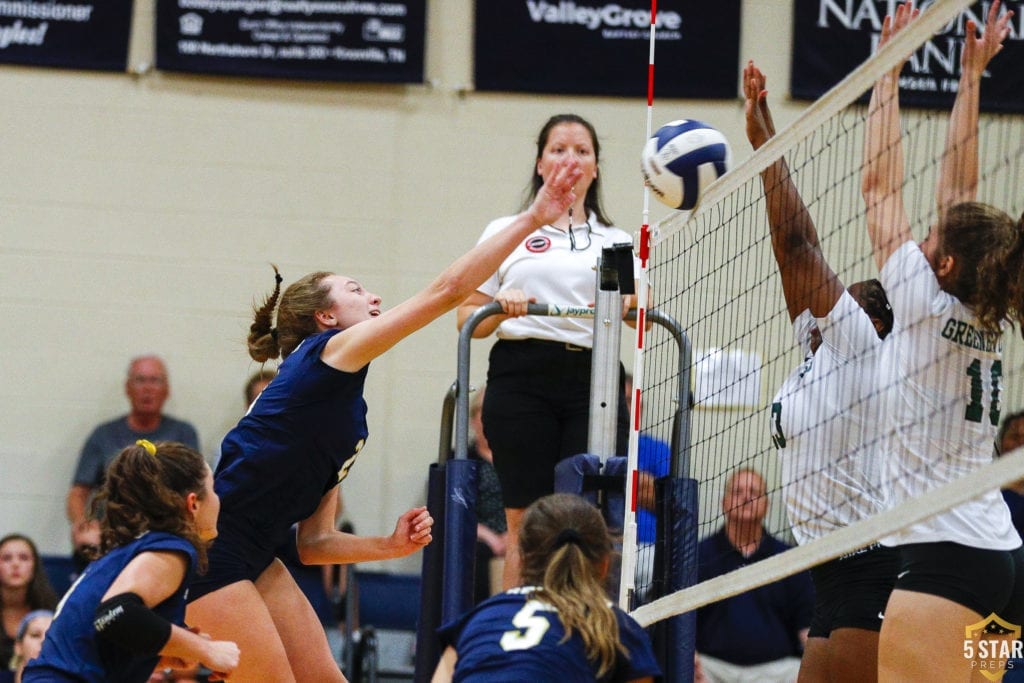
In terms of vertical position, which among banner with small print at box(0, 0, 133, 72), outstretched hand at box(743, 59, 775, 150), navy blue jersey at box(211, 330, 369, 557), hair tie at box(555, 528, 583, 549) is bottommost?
hair tie at box(555, 528, 583, 549)

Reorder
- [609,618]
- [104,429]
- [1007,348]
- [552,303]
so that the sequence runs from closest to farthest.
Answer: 1. [609,618]
2. [552,303]
3. [1007,348]
4. [104,429]

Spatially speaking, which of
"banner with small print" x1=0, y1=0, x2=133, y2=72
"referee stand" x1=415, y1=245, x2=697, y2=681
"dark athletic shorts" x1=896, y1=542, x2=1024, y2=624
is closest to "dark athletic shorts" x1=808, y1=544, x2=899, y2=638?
"dark athletic shorts" x1=896, y1=542, x2=1024, y2=624

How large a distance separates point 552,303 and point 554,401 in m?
0.39

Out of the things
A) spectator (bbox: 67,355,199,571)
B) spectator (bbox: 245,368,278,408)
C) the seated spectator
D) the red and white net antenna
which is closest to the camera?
the red and white net antenna

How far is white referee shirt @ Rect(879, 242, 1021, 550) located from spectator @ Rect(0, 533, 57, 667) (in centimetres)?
532

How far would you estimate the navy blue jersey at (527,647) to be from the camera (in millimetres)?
3461

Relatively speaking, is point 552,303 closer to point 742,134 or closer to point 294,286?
point 294,286

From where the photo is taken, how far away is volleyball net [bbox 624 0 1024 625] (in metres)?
3.82

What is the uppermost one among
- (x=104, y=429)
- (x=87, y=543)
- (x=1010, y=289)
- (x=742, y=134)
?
(x=742, y=134)

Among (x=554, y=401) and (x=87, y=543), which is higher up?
(x=554, y=401)

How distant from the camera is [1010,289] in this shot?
3744mm

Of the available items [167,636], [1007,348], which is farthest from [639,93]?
[167,636]

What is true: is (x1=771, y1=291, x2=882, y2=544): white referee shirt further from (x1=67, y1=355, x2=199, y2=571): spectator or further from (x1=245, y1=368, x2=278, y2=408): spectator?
(x1=67, y1=355, x2=199, y2=571): spectator

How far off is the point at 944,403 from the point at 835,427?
0.49m
